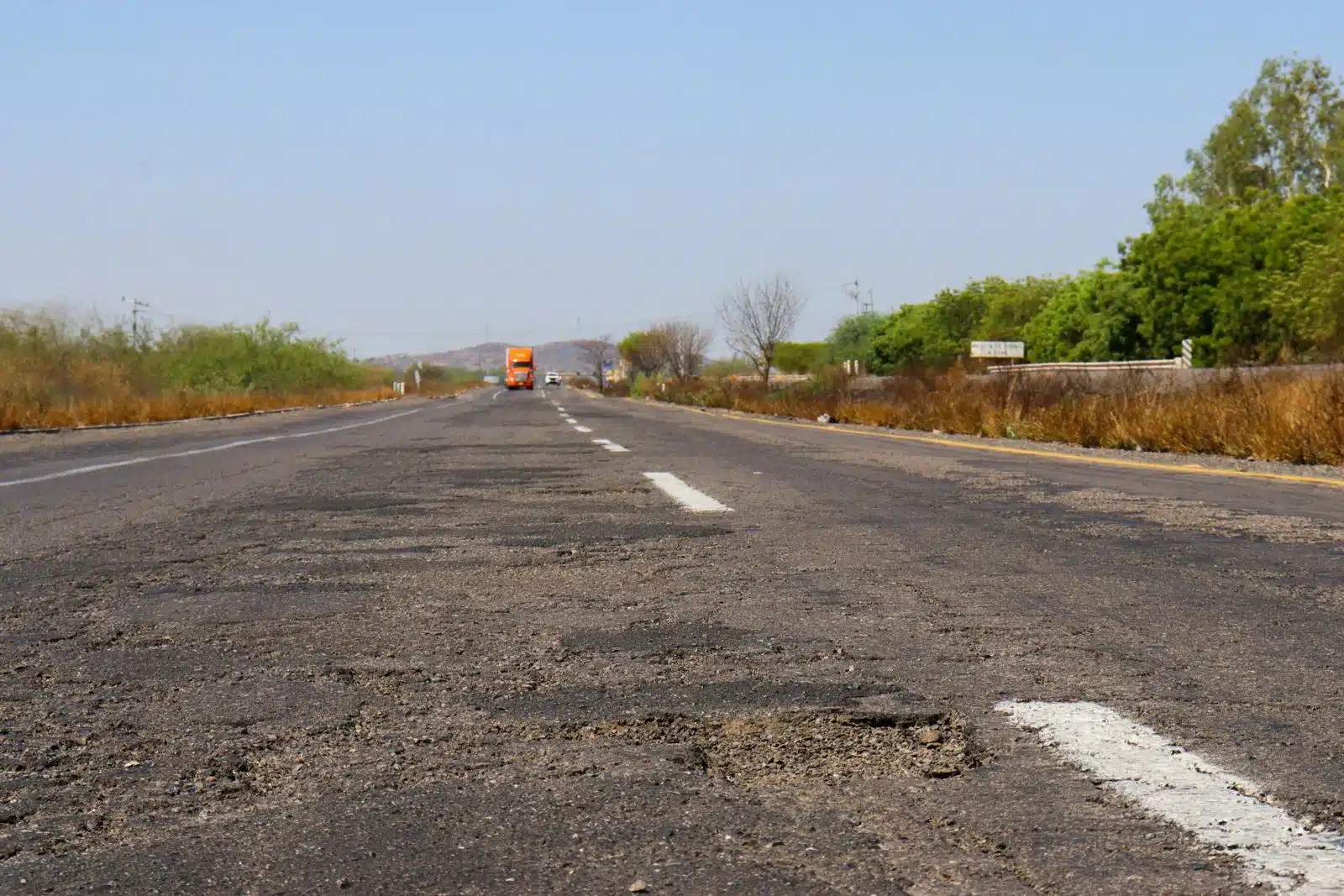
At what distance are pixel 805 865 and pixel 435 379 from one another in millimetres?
155164

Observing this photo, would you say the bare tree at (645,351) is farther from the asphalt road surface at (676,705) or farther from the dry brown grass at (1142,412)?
the asphalt road surface at (676,705)

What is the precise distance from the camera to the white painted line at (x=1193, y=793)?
2104 millimetres

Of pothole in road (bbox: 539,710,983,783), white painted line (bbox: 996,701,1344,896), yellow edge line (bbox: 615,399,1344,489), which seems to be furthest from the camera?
yellow edge line (bbox: 615,399,1344,489)

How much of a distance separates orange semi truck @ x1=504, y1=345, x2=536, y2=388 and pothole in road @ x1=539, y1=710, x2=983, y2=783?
99569mm

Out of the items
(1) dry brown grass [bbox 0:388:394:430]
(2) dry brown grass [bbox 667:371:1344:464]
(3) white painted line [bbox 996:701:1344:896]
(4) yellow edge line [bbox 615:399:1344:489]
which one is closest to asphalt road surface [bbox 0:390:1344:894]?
(3) white painted line [bbox 996:701:1344:896]

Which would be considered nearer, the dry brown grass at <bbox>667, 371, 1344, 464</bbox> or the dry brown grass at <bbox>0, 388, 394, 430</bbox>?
the dry brown grass at <bbox>667, 371, 1344, 464</bbox>

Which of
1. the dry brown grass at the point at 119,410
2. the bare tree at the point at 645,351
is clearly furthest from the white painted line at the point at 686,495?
the bare tree at the point at 645,351

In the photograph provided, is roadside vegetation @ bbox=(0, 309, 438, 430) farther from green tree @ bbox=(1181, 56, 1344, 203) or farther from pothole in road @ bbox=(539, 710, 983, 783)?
green tree @ bbox=(1181, 56, 1344, 203)

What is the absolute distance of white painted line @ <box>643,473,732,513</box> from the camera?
7872 millimetres

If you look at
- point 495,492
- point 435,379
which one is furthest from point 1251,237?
point 435,379

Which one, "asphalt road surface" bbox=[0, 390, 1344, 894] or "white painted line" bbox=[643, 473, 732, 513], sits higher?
"asphalt road surface" bbox=[0, 390, 1344, 894]

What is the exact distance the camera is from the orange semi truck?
102 meters

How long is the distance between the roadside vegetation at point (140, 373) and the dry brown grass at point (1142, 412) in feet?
56.3

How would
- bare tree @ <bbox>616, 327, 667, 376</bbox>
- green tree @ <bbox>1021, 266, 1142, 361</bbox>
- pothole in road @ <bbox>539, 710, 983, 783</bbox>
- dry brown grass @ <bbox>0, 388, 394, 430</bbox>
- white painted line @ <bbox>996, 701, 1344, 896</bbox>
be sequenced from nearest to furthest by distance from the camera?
white painted line @ <bbox>996, 701, 1344, 896</bbox>
pothole in road @ <bbox>539, 710, 983, 783</bbox>
dry brown grass @ <bbox>0, 388, 394, 430</bbox>
green tree @ <bbox>1021, 266, 1142, 361</bbox>
bare tree @ <bbox>616, 327, 667, 376</bbox>
